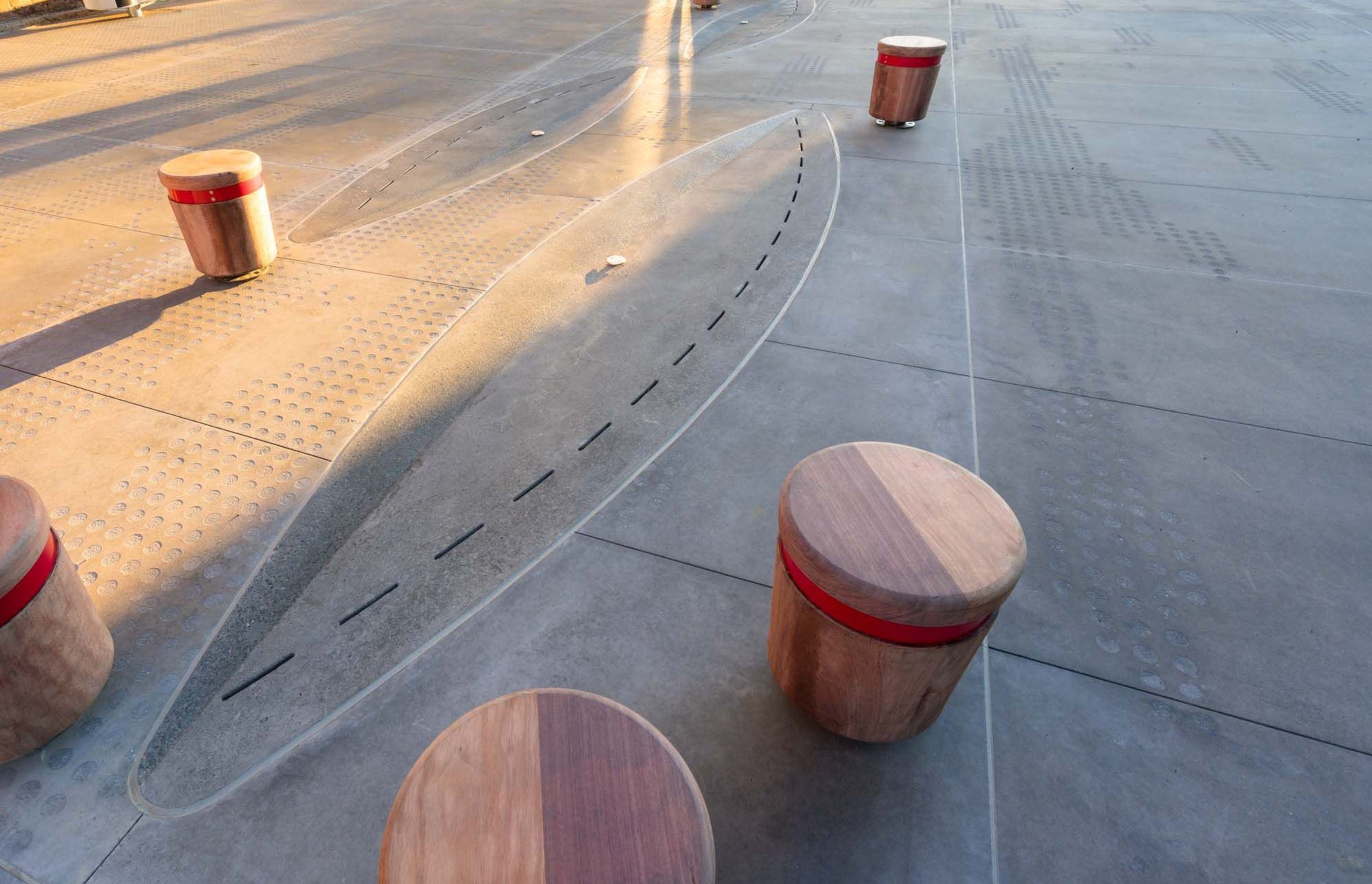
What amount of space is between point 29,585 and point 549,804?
1617 mm

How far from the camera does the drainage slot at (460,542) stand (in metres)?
2.88

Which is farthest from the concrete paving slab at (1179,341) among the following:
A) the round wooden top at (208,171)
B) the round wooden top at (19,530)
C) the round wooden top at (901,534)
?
the round wooden top at (208,171)

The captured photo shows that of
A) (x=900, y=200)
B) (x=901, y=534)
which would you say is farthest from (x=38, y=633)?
(x=900, y=200)

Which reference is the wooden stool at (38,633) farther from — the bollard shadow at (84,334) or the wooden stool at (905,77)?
the wooden stool at (905,77)

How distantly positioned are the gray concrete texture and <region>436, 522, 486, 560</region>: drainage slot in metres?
0.15

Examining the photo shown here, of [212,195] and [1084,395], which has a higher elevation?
[212,195]

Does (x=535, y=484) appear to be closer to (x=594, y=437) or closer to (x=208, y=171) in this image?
(x=594, y=437)

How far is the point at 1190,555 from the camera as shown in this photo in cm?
284

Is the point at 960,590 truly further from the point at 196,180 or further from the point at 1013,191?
the point at 1013,191

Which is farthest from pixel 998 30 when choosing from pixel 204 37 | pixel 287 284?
pixel 204 37

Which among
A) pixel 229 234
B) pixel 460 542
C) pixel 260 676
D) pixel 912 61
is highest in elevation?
pixel 912 61

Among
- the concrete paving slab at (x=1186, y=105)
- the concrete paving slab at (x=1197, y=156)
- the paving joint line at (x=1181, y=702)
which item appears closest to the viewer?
the paving joint line at (x=1181, y=702)

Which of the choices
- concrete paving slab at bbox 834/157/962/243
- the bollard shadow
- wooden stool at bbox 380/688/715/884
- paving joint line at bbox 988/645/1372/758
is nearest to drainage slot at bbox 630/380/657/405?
paving joint line at bbox 988/645/1372/758

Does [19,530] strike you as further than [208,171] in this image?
No
